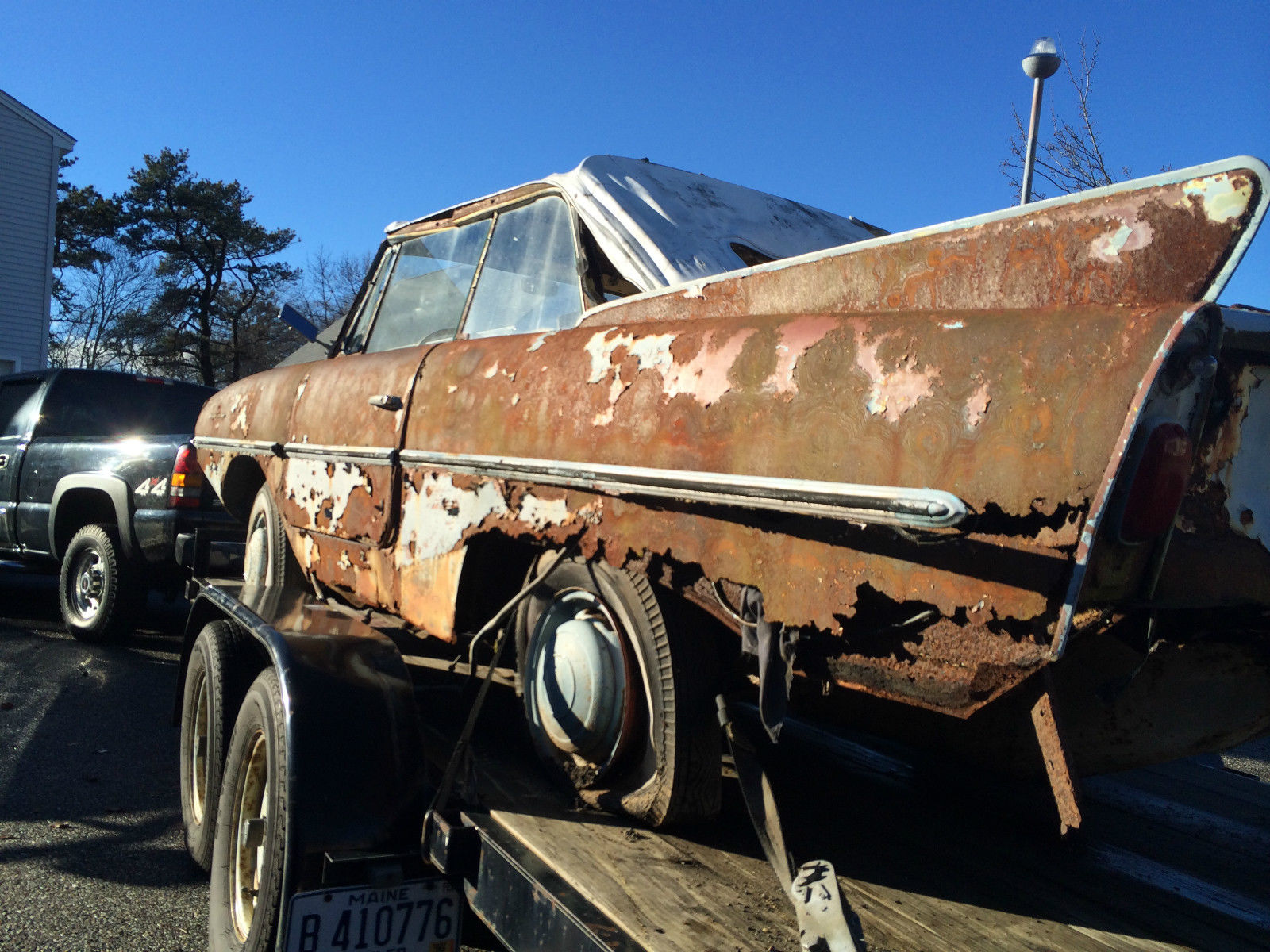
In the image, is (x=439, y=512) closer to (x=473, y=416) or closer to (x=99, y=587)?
(x=473, y=416)

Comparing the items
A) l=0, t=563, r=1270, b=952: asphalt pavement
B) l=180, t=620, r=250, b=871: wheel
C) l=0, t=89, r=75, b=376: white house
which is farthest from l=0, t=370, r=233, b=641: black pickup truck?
l=0, t=89, r=75, b=376: white house

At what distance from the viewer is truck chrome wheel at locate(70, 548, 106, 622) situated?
7.25 meters

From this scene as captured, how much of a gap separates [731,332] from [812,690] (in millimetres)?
857

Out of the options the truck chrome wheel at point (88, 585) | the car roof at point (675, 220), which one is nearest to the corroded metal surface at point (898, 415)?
the car roof at point (675, 220)

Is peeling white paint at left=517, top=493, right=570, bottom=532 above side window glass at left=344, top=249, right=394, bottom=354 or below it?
below

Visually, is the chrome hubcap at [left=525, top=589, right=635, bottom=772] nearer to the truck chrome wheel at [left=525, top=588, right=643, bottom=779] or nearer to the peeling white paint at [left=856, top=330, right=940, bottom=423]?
the truck chrome wheel at [left=525, top=588, right=643, bottom=779]

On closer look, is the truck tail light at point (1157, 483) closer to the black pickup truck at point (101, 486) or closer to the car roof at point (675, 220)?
the car roof at point (675, 220)

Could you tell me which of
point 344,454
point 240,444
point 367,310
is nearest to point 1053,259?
point 344,454

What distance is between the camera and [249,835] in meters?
2.71

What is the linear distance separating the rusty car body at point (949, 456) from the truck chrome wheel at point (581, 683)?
0.21 m

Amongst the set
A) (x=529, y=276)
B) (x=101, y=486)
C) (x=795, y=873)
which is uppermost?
(x=529, y=276)

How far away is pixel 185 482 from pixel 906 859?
5.83m

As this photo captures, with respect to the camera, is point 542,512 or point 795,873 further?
point 542,512

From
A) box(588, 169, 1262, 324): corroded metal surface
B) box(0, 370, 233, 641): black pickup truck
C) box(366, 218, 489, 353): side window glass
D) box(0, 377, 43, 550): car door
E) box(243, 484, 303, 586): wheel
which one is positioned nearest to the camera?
box(588, 169, 1262, 324): corroded metal surface
